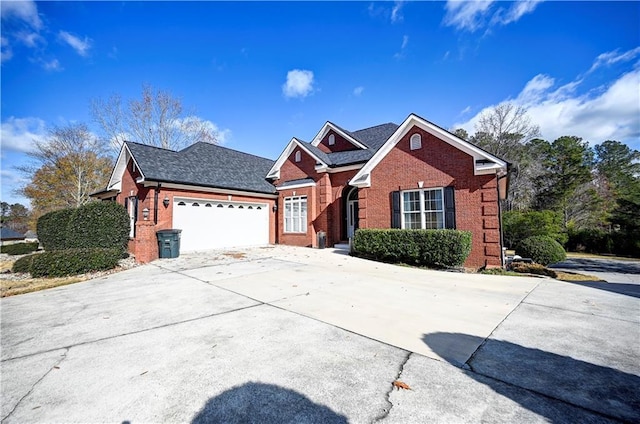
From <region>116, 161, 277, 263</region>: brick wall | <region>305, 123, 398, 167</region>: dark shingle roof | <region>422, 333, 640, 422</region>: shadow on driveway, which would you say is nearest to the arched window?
<region>305, 123, 398, 167</region>: dark shingle roof

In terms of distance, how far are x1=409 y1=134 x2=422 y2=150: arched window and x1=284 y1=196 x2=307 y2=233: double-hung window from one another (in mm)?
7076

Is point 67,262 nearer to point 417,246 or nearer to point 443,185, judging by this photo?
point 417,246

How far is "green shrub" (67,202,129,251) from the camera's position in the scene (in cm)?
1205

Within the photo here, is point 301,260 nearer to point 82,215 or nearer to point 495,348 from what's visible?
point 495,348

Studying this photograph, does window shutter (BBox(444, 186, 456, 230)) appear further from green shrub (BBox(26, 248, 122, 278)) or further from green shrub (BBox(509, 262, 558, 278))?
green shrub (BBox(26, 248, 122, 278))

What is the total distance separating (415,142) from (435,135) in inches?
32.3

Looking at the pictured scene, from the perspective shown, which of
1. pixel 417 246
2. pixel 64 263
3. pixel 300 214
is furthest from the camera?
pixel 300 214

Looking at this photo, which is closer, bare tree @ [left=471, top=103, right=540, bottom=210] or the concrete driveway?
the concrete driveway

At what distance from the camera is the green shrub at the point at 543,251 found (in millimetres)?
12633

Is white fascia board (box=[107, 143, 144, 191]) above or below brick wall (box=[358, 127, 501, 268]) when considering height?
above

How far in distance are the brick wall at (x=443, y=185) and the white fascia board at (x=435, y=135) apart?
17 cm

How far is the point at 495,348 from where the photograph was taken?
3.42m

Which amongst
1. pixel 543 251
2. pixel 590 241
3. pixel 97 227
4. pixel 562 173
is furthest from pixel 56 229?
pixel 562 173

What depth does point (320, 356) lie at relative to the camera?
10.5 feet
